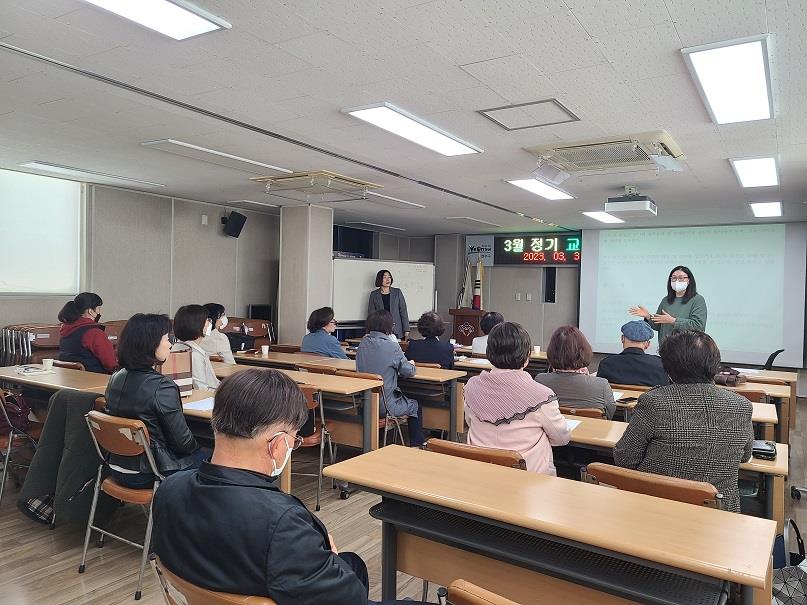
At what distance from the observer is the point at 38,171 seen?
20.1ft

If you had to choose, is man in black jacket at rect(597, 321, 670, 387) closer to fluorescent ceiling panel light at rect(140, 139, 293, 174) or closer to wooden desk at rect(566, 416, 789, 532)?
wooden desk at rect(566, 416, 789, 532)

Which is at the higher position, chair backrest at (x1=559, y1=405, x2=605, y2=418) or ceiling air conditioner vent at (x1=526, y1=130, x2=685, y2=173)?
ceiling air conditioner vent at (x1=526, y1=130, x2=685, y2=173)

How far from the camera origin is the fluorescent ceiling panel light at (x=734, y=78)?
2639mm

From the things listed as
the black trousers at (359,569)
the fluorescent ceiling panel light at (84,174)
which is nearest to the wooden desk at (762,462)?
the black trousers at (359,569)

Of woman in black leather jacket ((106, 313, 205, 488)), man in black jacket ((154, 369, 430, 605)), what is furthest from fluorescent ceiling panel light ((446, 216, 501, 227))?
man in black jacket ((154, 369, 430, 605))

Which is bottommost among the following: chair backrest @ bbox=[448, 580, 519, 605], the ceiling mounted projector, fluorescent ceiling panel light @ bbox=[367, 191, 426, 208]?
chair backrest @ bbox=[448, 580, 519, 605]

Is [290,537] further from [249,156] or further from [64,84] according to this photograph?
[249,156]

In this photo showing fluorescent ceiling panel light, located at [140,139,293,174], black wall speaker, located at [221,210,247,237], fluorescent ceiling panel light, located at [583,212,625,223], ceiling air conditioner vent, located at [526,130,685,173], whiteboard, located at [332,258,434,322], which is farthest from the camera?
whiteboard, located at [332,258,434,322]

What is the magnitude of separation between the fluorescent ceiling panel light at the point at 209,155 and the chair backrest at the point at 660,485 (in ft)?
13.3

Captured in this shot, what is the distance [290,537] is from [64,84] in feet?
10.7

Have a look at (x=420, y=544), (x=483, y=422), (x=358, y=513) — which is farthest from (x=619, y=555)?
(x=358, y=513)

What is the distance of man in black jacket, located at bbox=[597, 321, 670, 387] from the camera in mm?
3951

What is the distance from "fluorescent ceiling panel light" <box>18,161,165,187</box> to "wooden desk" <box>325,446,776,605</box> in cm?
527

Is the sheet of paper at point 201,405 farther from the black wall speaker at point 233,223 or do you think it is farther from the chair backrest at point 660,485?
the black wall speaker at point 233,223
